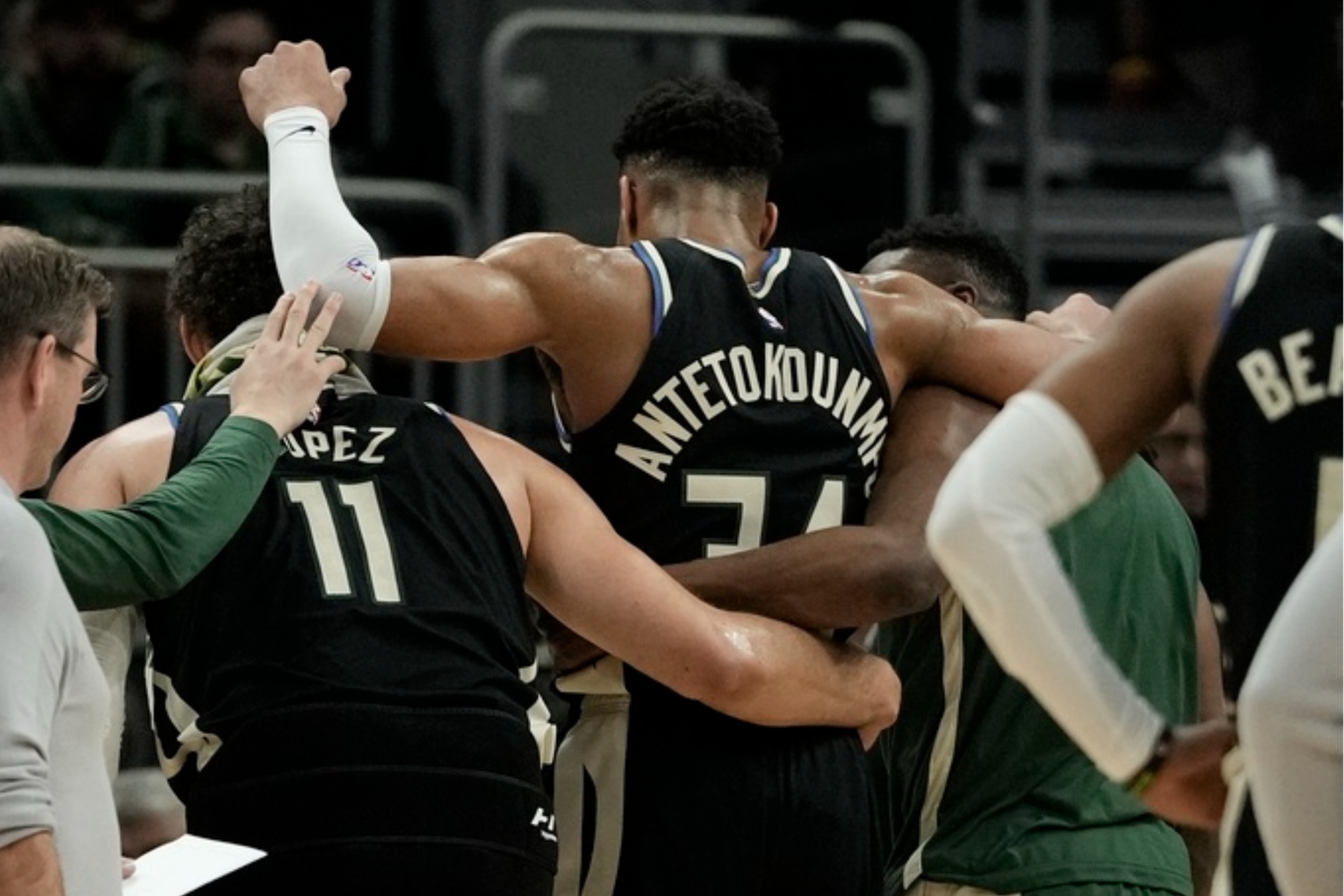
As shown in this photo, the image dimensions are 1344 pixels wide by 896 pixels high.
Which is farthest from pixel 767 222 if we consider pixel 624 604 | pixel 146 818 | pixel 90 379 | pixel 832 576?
pixel 146 818

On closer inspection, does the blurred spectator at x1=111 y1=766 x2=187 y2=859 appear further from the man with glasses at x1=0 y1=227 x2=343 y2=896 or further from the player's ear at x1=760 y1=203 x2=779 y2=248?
the man with glasses at x1=0 y1=227 x2=343 y2=896

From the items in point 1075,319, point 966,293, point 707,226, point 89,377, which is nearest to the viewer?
point 89,377

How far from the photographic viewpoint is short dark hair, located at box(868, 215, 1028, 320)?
5.14 m

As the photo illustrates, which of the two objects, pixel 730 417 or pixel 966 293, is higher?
pixel 966 293

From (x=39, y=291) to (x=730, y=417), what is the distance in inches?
54.5

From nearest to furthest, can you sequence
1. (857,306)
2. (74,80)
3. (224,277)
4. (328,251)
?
1. (328,251)
2. (224,277)
3. (857,306)
4. (74,80)

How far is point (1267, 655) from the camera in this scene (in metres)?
2.71

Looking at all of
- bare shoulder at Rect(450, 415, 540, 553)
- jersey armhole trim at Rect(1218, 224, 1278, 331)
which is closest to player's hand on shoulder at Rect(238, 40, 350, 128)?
bare shoulder at Rect(450, 415, 540, 553)

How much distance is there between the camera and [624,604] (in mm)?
3986

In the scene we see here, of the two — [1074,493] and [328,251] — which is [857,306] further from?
[1074,493]

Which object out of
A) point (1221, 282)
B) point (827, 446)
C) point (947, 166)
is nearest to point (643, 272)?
point (827, 446)

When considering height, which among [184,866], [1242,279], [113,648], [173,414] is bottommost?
[184,866]

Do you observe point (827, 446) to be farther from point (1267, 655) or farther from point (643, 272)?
point (1267, 655)

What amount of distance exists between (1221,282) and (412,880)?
161 cm
